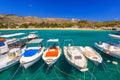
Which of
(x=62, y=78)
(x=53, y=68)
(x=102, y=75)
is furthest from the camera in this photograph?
(x=53, y=68)

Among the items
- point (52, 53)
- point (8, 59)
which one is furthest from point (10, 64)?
point (52, 53)

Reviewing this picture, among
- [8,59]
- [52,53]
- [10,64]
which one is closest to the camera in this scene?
[10,64]

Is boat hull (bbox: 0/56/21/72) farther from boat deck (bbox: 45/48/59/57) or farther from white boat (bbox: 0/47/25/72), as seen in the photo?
boat deck (bbox: 45/48/59/57)

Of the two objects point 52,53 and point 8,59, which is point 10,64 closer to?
point 8,59

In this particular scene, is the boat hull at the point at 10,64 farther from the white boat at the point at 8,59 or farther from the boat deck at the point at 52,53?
the boat deck at the point at 52,53

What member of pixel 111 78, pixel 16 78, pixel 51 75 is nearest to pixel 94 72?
pixel 111 78

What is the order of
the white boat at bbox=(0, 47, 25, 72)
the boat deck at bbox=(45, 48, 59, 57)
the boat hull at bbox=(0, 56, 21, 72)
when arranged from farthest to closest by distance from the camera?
1. the boat deck at bbox=(45, 48, 59, 57)
2. the white boat at bbox=(0, 47, 25, 72)
3. the boat hull at bbox=(0, 56, 21, 72)

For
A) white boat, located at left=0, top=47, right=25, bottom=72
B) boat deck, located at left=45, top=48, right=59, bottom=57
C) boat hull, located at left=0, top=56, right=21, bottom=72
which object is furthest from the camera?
boat deck, located at left=45, top=48, right=59, bottom=57

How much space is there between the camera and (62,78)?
18.2 m

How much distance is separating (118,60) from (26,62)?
18045mm

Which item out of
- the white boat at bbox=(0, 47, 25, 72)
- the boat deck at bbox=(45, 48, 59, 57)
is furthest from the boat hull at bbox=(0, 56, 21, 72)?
the boat deck at bbox=(45, 48, 59, 57)

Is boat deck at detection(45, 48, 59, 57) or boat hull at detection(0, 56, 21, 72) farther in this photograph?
boat deck at detection(45, 48, 59, 57)

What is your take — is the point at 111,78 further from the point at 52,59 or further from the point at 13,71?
the point at 13,71

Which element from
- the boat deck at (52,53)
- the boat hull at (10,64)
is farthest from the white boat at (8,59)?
the boat deck at (52,53)
